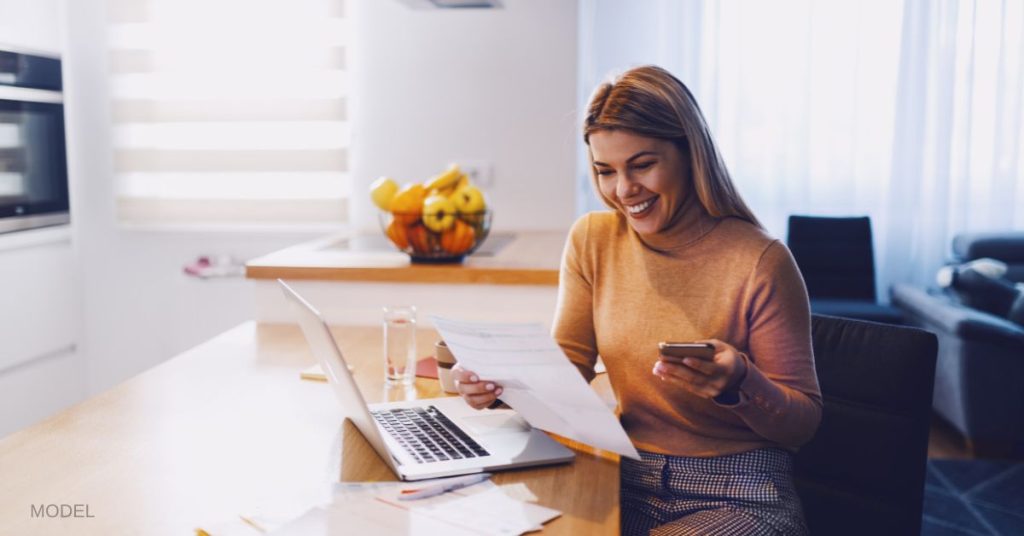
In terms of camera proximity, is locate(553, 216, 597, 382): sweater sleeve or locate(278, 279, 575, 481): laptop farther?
locate(553, 216, 597, 382): sweater sleeve

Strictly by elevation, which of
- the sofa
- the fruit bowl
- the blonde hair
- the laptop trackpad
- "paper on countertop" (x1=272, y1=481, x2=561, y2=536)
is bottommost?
the sofa

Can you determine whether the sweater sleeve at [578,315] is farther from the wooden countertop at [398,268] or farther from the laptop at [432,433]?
the wooden countertop at [398,268]

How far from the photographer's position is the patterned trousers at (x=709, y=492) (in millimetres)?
1302

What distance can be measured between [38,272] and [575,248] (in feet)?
8.78

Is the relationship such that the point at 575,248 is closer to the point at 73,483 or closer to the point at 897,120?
the point at 73,483

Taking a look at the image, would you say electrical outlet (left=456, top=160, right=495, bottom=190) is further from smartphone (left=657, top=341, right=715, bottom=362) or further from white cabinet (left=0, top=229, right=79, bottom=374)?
smartphone (left=657, top=341, right=715, bottom=362)

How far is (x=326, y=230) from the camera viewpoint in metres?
3.75

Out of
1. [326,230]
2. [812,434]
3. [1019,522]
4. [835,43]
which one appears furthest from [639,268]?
[835,43]

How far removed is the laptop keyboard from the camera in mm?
1261

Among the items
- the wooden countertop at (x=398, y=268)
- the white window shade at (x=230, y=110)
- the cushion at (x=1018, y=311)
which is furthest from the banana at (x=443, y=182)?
the cushion at (x=1018, y=311)

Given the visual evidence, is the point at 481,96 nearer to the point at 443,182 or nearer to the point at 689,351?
the point at 443,182

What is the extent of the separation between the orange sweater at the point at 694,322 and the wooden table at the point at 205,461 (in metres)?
0.18

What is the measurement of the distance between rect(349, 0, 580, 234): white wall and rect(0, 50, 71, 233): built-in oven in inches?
44.5

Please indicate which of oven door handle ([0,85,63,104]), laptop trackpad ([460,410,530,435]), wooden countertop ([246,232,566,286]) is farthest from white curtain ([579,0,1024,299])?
laptop trackpad ([460,410,530,435])
